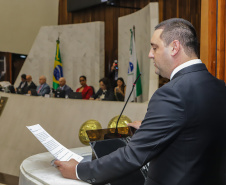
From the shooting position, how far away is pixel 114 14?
1085 cm

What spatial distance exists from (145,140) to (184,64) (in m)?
0.29

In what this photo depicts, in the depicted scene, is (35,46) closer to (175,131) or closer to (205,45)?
(205,45)

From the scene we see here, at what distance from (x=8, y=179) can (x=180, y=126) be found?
16.9 feet

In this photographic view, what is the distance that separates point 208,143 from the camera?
1074 mm

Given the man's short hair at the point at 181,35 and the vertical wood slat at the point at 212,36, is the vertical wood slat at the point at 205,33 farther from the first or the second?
the man's short hair at the point at 181,35

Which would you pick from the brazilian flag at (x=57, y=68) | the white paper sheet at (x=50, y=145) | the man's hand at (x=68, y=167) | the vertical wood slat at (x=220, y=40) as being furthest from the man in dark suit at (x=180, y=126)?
the brazilian flag at (x=57, y=68)

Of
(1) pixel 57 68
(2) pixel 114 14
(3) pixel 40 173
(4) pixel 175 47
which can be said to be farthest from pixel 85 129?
(2) pixel 114 14

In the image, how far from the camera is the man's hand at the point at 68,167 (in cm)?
139

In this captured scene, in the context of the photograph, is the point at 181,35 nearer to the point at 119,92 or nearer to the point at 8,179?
the point at 119,92

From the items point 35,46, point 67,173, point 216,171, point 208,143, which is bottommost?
point 67,173

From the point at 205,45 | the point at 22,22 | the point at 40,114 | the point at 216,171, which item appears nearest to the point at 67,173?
the point at 216,171

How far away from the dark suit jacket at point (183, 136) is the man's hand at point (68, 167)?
12.3 inches

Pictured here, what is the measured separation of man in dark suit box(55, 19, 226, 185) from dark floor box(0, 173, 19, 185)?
4.66 m

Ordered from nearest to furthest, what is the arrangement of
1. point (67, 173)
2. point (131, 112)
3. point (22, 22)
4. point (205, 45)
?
point (67, 173)
point (205, 45)
point (131, 112)
point (22, 22)
